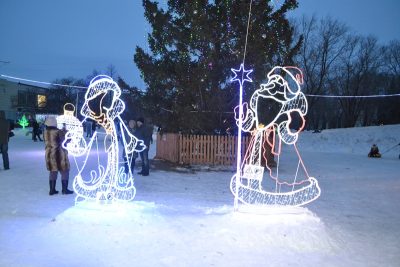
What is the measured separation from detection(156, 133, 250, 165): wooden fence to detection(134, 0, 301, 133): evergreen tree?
644 mm

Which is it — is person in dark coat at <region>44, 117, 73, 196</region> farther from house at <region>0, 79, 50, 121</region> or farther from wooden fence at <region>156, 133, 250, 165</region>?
house at <region>0, 79, 50, 121</region>

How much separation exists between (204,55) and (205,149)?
3956 millimetres

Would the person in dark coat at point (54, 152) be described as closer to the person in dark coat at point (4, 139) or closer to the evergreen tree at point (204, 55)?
the person in dark coat at point (4, 139)

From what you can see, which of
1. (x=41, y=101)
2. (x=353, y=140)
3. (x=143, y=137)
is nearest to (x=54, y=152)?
(x=143, y=137)

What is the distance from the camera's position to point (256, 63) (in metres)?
15.2

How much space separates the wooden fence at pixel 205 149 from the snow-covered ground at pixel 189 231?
568 centimetres

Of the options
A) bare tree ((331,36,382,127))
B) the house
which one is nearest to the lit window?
the house

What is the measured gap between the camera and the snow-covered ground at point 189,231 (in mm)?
4902

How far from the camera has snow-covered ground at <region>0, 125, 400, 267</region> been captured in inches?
193

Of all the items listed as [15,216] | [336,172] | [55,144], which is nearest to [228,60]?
[336,172]

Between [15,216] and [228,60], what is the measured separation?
11.0m

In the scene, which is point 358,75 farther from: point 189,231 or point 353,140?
point 189,231

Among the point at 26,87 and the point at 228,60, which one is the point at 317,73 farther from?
the point at 26,87

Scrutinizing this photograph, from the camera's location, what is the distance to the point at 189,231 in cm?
592
